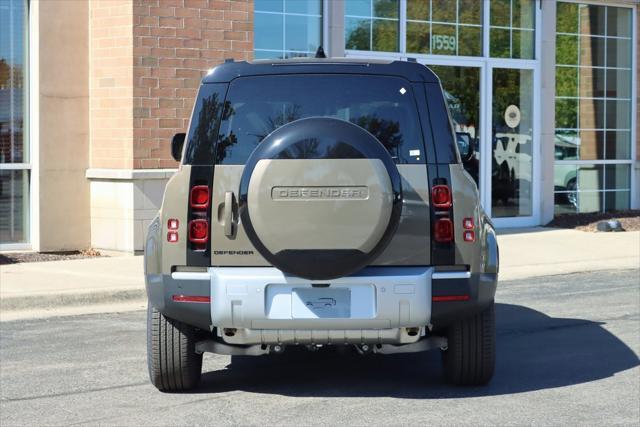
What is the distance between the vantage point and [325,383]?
23.5 feet

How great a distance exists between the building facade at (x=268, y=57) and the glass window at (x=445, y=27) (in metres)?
0.02

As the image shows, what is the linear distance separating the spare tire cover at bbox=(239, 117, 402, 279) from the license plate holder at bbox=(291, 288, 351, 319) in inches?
8.7

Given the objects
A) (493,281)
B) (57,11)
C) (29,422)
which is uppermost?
(57,11)

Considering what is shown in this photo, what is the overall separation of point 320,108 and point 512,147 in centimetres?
1138

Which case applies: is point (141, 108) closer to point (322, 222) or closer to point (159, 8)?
point (159, 8)

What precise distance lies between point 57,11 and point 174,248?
26.0ft

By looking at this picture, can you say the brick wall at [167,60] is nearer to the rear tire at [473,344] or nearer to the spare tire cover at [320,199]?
the rear tire at [473,344]

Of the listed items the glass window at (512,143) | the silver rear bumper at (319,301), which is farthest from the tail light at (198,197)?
the glass window at (512,143)

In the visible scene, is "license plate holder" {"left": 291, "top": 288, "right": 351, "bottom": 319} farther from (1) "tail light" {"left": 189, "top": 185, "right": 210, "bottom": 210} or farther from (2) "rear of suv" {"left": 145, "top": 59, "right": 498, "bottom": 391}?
(1) "tail light" {"left": 189, "top": 185, "right": 210, "bottom": 210}

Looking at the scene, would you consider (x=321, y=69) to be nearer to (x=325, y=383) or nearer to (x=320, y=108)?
(x=320, y=108)

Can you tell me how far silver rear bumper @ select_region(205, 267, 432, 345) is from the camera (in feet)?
20.6

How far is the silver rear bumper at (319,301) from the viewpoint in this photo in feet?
20.6

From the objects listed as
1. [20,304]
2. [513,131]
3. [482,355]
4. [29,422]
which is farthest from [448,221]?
[513,131]

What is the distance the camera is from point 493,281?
21.9 ft
